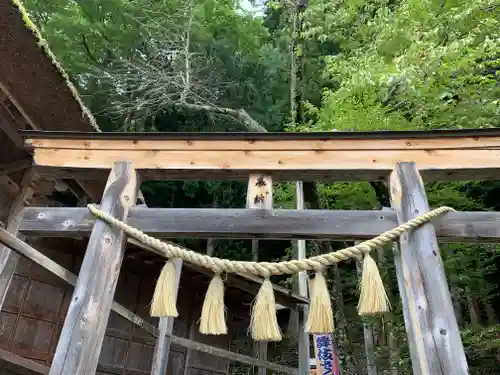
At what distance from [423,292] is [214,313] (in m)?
1.33

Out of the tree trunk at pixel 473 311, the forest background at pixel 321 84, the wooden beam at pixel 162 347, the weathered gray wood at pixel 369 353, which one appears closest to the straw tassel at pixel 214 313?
the wooden beam at pixel 162 347

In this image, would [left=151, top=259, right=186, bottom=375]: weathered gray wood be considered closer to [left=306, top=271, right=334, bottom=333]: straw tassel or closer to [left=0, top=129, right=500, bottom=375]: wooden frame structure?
[left=0, top=129, right=500, bottom=375]: wooden frame structure

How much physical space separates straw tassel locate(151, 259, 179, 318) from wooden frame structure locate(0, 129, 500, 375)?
10.9 inches

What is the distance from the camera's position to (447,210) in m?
3.00

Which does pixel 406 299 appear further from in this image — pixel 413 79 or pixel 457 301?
pixel 457 301

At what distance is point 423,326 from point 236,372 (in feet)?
23.5

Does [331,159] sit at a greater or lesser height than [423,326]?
greater

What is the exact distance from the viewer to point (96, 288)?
9.17ft

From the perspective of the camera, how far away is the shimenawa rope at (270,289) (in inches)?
108

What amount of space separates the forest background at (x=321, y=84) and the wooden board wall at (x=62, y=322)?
82.4 inches

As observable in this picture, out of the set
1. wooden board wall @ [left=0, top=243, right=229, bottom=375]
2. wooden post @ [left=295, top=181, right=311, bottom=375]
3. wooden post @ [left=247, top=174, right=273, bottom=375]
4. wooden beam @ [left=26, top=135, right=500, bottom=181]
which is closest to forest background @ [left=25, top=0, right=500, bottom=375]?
wooden post @ [left=295, top=181, right=311, bottom=375]

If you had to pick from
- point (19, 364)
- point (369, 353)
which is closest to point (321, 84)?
point (369, 353)

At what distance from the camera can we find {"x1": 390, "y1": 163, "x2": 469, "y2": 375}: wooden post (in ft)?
8.07

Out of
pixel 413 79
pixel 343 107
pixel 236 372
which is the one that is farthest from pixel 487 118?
pixel 236 372
